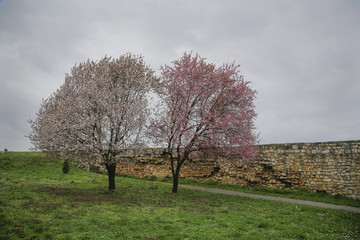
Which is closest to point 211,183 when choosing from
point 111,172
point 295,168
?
point 295,168

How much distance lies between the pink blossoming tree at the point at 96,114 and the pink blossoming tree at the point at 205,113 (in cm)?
202

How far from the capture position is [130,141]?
50.2ft

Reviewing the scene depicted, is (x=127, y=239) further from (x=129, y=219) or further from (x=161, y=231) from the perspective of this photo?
(x=129, y=219)

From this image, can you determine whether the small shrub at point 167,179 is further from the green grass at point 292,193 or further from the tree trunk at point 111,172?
the tree trunk at point 111,172

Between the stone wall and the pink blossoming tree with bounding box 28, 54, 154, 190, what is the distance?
5.39ft

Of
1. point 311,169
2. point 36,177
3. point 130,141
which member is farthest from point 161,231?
point 36,177

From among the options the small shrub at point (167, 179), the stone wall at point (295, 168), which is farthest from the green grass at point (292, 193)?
the small shrub at point (167, 179)

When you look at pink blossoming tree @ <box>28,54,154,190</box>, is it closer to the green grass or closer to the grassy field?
the grassy field

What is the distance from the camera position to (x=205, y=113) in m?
15.9

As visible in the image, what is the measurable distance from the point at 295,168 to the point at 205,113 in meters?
9.76

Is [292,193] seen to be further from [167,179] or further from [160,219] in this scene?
[160,219]

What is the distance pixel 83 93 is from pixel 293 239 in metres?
13.1

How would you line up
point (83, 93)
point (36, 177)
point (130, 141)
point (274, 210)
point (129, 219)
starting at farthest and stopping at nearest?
point (36, 177), point (130, 141), point (83, 93), point (274, 210), point (129, 219)

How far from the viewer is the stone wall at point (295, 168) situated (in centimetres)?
1709
